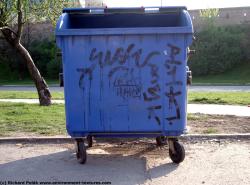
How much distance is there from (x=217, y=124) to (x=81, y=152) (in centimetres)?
348

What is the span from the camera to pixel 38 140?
6766 millimetres

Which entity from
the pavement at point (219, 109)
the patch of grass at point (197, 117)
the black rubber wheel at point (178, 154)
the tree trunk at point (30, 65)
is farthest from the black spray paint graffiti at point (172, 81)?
the tree trunk at point (30, 65)

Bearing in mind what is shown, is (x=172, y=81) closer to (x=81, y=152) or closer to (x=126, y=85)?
(x=126, y=85)

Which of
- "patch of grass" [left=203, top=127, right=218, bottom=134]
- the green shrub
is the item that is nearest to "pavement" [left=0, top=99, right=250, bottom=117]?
"patch of grass" [left=203, top=127, right=218, bottom=134]

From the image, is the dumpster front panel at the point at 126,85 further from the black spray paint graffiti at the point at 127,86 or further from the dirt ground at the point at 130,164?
the dirt ground at the point at 130,164

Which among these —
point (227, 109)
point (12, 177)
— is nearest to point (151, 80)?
point (12, 177)

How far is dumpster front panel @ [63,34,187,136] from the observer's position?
5.33 metres

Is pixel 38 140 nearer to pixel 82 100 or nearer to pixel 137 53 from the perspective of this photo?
pixel 82 100

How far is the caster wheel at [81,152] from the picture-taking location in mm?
5438

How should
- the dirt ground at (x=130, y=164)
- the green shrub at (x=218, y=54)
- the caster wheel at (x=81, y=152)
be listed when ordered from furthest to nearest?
the green shrub at (x=218, y=54)
the caster wheel at (x=81, y=152)
the dirt ground at (x=130, y=164)

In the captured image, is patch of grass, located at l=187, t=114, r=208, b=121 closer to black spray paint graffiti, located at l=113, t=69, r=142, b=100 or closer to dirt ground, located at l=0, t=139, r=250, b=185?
dirt ground, located at l=0, t=139, r=250, b=185

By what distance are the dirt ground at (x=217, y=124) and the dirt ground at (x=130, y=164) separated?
2.29 ft

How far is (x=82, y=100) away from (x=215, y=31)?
2675 centimetres

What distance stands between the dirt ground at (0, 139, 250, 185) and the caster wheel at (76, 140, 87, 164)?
0.07m
